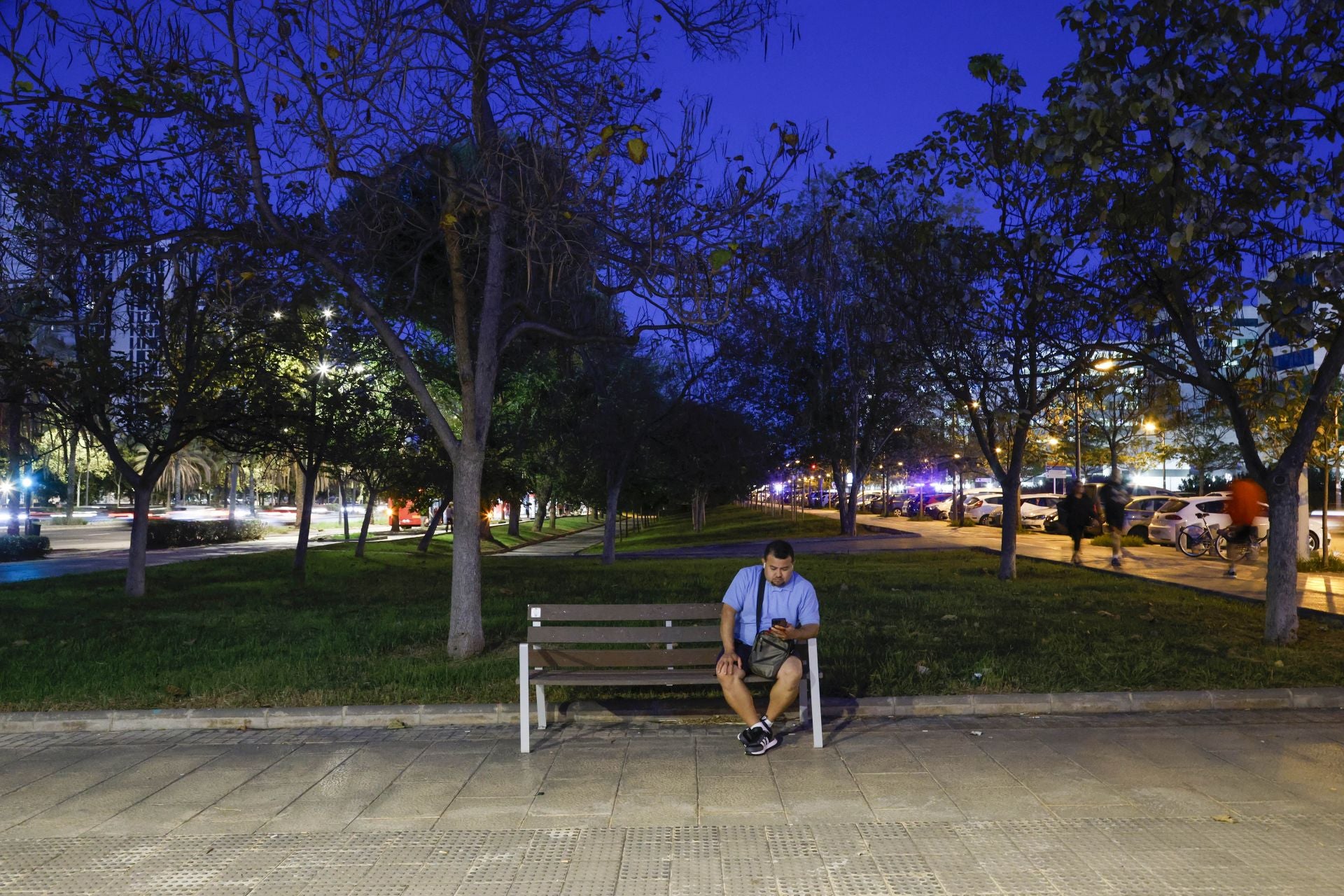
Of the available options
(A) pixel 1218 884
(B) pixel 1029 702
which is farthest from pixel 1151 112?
(A) pixel 1218 884

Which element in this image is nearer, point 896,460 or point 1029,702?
point 1029,702

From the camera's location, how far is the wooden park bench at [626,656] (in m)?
6.92

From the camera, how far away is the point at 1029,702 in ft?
25.5

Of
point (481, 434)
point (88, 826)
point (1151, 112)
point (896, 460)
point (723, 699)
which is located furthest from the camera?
point (896, 460)

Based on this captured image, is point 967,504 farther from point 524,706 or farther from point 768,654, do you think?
point 524,706

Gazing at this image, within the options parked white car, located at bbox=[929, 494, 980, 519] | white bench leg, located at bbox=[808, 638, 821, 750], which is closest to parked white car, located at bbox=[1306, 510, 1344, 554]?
parked white car, located at bbox=[929, 494, 980, 519]

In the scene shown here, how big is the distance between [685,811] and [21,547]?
3149cm

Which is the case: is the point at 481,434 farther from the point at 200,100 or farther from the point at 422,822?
the point at 422,822

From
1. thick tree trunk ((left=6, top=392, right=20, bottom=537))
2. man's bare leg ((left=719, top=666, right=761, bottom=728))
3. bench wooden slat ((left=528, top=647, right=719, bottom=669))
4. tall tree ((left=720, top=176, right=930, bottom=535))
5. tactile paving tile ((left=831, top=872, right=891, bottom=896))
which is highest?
tall tree ((left=720, top=176, right=930, bottom=535))

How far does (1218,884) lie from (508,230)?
902 centimetres

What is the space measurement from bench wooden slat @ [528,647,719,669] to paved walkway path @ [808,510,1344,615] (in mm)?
9663

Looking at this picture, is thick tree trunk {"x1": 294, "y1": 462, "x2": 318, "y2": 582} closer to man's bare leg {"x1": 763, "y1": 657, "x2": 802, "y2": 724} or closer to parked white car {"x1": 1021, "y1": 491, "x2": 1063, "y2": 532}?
man's bare leg {"x1": 763, "y1": 657, "x2": 802, "y2": 724}

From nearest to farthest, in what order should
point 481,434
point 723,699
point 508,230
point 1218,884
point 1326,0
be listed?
point 1218,884 → point 723,699 → point 1326,0 → point 481,434 → point 508,230

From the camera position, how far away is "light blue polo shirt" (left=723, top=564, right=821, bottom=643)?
697cm
